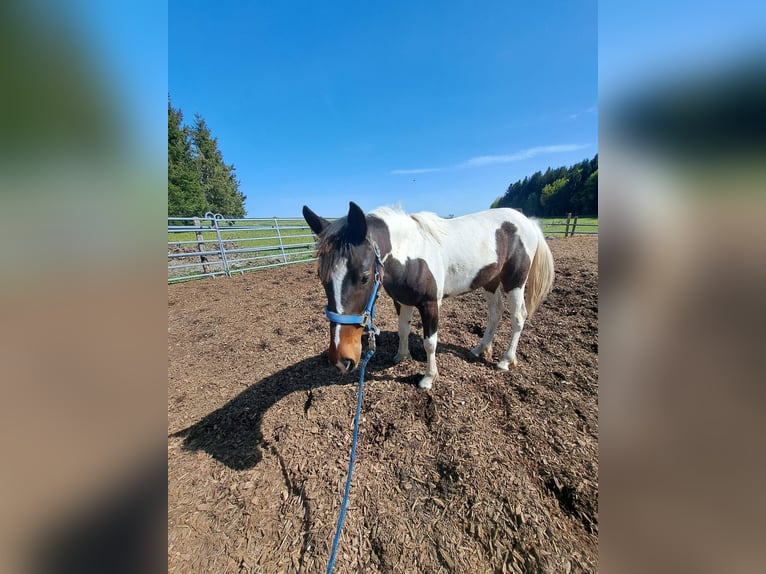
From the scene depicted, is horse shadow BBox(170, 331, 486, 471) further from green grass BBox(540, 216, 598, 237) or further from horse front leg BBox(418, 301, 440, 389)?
green grass BBox(540, 216, 598, 237)

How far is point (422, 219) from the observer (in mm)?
2691

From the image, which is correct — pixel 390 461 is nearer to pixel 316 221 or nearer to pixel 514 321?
pixel 316 221

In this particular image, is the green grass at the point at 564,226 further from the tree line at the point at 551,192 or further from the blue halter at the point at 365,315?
the blue halter at the point at 365,315

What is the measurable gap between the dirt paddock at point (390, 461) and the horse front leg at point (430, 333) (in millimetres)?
116

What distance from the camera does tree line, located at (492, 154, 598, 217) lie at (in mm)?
14742

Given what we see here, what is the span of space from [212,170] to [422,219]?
41.2 metres

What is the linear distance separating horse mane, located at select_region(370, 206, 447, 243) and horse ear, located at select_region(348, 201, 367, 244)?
530mm

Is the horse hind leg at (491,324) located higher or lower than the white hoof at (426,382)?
higher

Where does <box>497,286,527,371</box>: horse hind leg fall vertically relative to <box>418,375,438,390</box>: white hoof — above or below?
above

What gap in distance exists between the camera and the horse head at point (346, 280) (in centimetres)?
178

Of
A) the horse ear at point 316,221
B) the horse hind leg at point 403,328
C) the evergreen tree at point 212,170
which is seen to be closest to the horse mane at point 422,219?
the horse ear at point 316,221

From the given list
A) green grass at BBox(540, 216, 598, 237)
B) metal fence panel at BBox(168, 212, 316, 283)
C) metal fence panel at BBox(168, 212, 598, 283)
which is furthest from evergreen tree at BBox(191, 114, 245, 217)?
green grass at BBox(540, 216, 598, 237)
